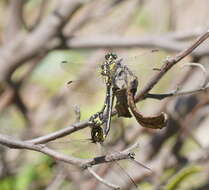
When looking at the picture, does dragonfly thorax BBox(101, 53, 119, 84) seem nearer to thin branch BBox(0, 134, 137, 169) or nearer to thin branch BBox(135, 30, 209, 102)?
thin branch BBox(135, 30, 209, 102)

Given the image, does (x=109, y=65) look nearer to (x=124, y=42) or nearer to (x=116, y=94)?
(x=116, y=94)

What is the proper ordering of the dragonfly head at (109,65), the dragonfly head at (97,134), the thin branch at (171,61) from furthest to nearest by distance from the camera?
the dragonfly head at (109,65), the dragonfly head at (97,134), the thin branch at (171,61)

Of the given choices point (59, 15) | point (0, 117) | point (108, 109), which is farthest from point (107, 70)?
→ point (0, 117)

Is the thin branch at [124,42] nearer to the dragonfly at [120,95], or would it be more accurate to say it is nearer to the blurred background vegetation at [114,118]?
the blurred background vegetation at [114,118]

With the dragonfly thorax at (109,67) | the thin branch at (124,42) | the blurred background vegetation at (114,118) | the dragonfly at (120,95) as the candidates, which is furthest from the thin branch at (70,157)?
the thin branch at (124,42)

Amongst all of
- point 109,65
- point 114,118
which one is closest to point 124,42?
point 114,118

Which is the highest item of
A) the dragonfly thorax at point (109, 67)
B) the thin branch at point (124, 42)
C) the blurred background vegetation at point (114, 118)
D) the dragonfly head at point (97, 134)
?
the dragonfly thorax at point (109, 67)

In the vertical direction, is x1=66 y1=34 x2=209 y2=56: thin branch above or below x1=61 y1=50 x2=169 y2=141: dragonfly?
below

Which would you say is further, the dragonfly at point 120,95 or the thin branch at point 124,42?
the thin branch at point 124,42

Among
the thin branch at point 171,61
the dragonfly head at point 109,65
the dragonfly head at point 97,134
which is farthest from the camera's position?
the dragonfly head at point 109,65

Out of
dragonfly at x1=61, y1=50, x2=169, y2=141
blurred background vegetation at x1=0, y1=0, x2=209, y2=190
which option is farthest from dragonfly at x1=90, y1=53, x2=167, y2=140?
blurred background vegetation at x1=0, y1=0, x2=209, y2=190

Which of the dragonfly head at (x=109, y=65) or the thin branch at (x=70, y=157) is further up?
the dragonfly head at (x=109, y=65)
